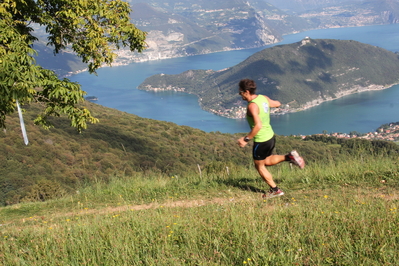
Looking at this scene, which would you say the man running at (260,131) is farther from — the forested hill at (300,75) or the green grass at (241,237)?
the forested hill at (300,75)

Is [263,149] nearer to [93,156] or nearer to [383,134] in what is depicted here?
[93,156]

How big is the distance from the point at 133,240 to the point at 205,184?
2.59 m

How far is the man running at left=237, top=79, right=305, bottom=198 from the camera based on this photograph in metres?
3.89

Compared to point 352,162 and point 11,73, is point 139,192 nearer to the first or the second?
point 11,73

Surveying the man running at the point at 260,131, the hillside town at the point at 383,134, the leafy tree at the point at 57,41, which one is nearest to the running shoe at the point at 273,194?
the man running at the point at 260,131

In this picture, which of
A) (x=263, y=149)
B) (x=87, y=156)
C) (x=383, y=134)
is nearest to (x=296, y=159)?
(x=263, y=149)

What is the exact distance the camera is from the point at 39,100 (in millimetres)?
5188

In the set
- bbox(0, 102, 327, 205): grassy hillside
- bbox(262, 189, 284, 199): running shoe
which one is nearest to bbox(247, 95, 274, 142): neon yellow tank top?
bbox(262, 189, 284, 199): running shoe

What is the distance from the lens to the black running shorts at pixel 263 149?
13.4 feet

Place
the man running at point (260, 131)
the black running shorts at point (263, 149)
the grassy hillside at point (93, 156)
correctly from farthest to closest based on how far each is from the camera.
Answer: the grassy hillside at point (93, 156), the black running shorts at point (263, 149), the man running at point (260, 131)

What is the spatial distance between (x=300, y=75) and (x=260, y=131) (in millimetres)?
146827

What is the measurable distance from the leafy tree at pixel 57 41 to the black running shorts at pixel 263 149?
251 centimetres

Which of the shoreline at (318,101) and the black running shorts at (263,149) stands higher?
the black running shorts at (263,149)

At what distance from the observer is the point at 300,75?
14312 centimetres
